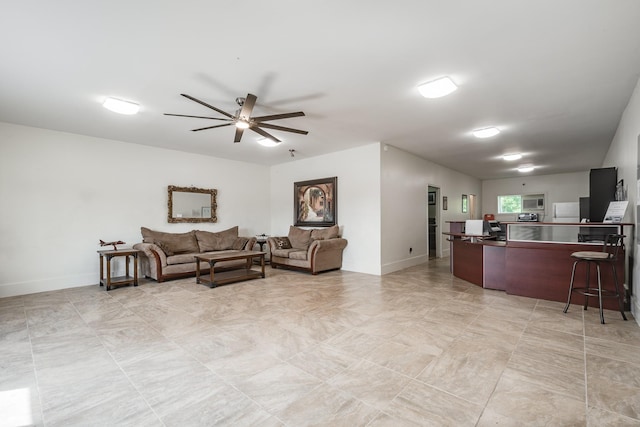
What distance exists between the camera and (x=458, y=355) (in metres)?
2.35

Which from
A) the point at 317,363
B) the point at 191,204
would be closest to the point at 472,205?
the point at 191,204

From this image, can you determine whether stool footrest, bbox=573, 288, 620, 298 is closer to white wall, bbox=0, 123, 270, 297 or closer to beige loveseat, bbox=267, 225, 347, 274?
beige loveseat, bbox=267, 225, 347, 274

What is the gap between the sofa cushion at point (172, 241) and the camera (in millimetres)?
5434

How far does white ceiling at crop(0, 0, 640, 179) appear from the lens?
79.9 inches

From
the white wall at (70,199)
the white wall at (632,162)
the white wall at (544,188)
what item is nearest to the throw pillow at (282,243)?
the white wall at (70,199)

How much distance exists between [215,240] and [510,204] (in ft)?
33.8

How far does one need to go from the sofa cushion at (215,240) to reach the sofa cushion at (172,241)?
0.12m

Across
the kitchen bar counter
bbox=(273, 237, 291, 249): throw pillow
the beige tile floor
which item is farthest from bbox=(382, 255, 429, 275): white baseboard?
bbox=(273, 237, 291, 249): throw pillow

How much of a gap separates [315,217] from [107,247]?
4.11m

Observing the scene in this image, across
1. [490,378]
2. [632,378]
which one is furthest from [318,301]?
[632,378]

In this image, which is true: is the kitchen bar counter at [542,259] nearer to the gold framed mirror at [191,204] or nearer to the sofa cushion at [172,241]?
the sofa cushion at [172,241]

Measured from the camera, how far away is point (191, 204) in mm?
6406

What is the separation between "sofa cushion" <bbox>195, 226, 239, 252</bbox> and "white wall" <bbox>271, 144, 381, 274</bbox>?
7.24 ft

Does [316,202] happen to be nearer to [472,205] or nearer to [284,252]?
[284,252]
